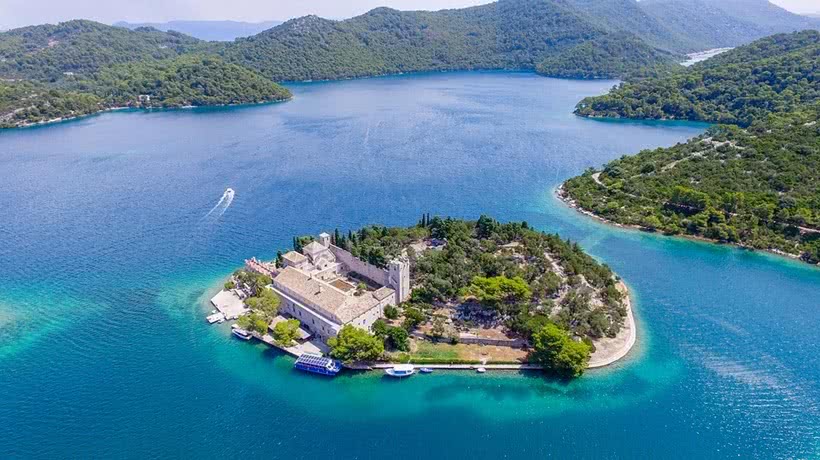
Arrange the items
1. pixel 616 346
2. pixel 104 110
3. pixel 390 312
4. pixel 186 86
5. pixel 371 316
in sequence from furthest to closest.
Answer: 1. pixel 186 86
2. pixel 104 110
3. pixel 390 312
4. pixel 371 316
5. pixel 616 346

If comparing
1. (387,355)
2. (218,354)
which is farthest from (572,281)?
(218,354)

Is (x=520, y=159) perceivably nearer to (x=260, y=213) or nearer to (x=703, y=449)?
(x=260, y=213)

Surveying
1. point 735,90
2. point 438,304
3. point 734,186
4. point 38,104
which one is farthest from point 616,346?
point 38,104

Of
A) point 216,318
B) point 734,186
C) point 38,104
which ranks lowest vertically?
point 216,318

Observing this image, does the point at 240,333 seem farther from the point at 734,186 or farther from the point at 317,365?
the point at 734,186

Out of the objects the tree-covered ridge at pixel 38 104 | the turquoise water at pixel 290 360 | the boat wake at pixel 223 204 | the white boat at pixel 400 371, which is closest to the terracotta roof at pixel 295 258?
the turquoise water at pixel 290 360

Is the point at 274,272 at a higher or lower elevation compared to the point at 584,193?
lower

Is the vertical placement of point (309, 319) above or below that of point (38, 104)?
below
